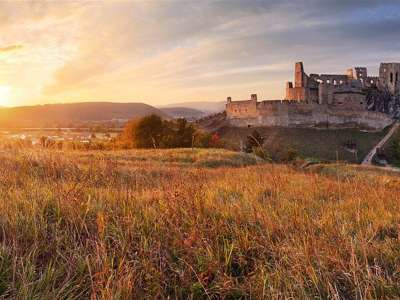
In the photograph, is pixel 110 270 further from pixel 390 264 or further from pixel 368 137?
pixel 368 137

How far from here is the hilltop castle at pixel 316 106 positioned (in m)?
52.4

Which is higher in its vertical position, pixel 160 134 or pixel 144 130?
pixel 144 130

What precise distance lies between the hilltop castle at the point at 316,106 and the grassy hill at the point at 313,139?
176 cm

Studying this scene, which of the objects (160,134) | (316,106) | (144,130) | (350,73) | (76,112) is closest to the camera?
(144,130)

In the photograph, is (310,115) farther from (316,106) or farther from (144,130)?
(144,130)

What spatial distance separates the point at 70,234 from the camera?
2.95 metres

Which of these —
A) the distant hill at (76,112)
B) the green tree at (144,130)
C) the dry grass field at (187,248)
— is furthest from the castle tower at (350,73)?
the dry grass field at (187,248)

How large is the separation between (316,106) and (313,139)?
715 centimetres

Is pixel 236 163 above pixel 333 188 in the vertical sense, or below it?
below

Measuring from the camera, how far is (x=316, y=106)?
5259 centimetres

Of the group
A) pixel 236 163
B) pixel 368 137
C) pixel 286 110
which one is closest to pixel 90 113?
pixel 286 110

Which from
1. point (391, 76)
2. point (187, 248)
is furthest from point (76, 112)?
point (187, 248)

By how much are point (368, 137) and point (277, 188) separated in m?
47.5

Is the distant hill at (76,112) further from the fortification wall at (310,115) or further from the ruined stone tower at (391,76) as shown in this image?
the ruined stone tower at (391,76)
